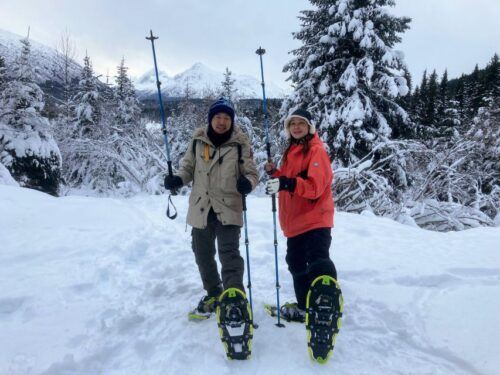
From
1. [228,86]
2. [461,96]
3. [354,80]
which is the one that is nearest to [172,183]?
[354,80]

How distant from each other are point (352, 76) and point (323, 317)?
1146 centimetres

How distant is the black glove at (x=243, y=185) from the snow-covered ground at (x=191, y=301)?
1285 mm

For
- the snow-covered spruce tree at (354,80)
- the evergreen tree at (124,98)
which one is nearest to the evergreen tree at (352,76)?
the snow-covered spruce tree at (354,80)

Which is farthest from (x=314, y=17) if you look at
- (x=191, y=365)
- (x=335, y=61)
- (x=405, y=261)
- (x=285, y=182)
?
(x=191, y=365)

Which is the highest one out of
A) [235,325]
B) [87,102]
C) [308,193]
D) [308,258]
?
[87,102]

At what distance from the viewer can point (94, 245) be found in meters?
4.93

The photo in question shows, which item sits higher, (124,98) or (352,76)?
(124,98)

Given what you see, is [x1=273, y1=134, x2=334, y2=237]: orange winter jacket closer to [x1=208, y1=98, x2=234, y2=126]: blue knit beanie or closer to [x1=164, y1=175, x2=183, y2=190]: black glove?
[x1=208, y1=98, x2=234, y2=126]: blue knit beanie

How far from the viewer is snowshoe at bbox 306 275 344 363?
269cm

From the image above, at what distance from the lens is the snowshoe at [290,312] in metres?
3.35

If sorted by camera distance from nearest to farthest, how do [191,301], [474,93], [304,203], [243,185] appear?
[243,185] → [304,203] → [191,301] → [474,93]

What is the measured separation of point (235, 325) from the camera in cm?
281

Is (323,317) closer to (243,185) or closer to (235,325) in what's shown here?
(235,325)

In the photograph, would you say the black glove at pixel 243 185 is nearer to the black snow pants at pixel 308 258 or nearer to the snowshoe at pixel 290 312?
the black snow pants at pixel 308 258
